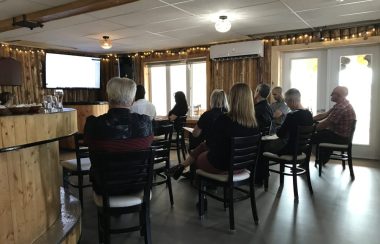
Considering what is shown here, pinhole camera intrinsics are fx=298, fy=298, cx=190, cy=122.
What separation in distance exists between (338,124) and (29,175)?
4146 millimetres

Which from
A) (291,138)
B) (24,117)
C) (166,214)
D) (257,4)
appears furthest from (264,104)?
(24,117)

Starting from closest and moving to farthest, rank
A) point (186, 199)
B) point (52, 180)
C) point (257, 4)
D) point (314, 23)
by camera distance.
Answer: point (52, 180) → point (186, 199) → point (257, 4) → point (314, 23)

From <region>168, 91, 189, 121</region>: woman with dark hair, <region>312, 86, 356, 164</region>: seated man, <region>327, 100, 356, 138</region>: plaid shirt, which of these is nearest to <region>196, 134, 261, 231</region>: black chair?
<region>312, 86, 356, 164</region>: seated man

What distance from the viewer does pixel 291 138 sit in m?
3.61

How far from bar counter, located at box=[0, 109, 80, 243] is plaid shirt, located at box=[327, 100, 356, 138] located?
3813mm

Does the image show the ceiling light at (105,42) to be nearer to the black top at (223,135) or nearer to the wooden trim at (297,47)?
the wooden trim at (297,47)

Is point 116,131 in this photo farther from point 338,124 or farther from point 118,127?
point 338,124

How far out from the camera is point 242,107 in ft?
9.43

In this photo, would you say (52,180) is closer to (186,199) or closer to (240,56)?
(186,199)

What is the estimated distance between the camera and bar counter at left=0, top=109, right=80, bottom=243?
6.37 ft

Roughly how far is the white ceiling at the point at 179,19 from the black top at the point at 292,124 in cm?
148

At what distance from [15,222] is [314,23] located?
5059 mm

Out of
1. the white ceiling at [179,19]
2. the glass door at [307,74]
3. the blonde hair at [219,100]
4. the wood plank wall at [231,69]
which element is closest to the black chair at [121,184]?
the blonde hair at [219,100]

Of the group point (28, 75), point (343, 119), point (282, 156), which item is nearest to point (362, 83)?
point (343, 119)
